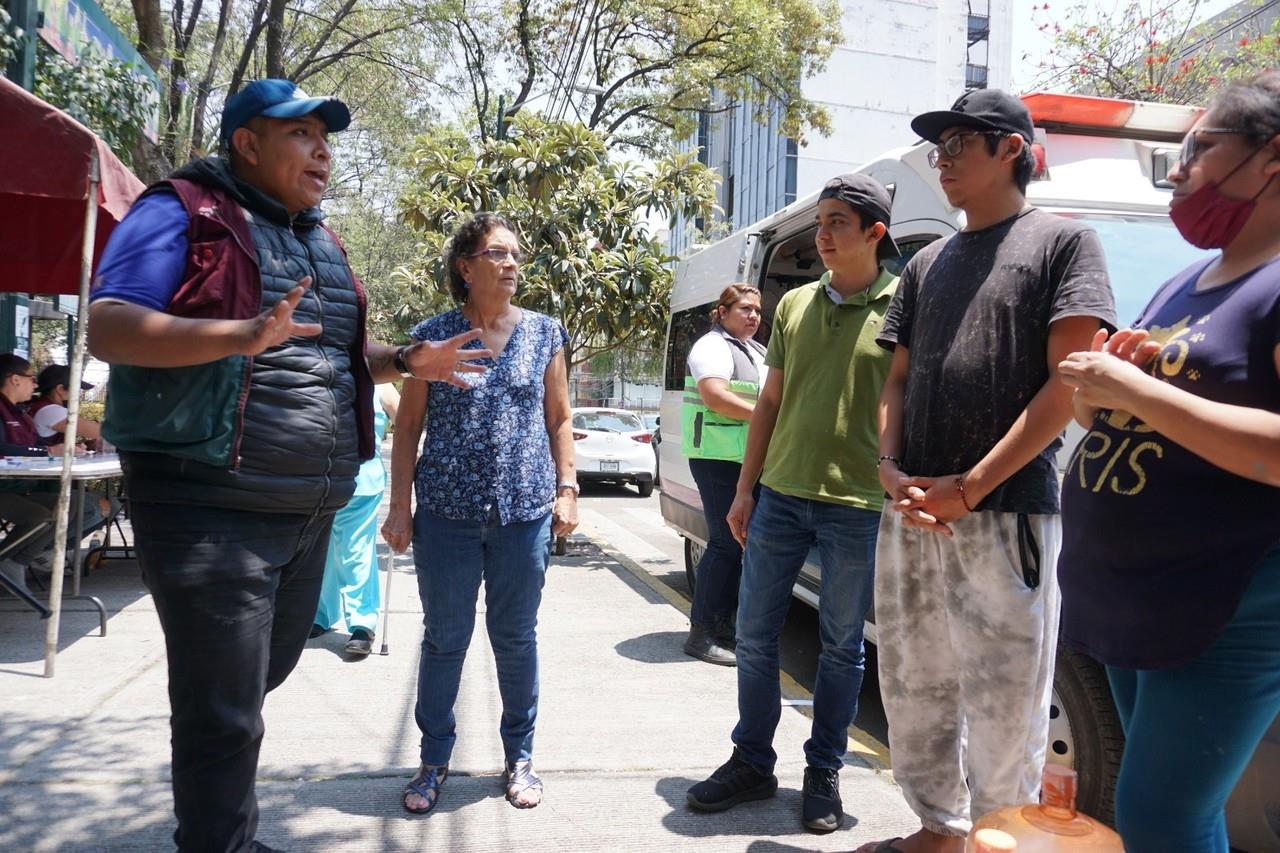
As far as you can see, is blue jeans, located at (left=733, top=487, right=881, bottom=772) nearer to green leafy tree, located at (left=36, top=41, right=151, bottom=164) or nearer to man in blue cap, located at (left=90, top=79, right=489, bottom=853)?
man in blue cap, located at (left=90, top=79, right=489, bottom=853)

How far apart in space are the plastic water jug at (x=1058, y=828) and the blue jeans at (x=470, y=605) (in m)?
1.59

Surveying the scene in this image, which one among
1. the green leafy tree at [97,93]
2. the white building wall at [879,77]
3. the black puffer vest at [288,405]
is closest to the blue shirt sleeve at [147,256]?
the black puffer vest at [288,405]

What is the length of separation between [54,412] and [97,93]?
114 inches

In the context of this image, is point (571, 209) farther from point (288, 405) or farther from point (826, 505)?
point (288, 405)

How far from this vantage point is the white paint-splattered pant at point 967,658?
2.37 metres

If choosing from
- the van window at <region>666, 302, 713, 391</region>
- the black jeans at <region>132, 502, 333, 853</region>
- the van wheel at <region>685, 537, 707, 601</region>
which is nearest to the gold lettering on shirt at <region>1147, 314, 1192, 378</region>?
the black jeans at <region>132, 502, 333, 853</region>

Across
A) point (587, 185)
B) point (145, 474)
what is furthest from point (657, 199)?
point (145, 474)

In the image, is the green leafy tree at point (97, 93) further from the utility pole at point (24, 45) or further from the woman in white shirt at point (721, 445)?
the woman in white shirt at point (721, 445)

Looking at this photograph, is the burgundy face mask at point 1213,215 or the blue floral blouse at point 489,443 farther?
the blue floral blouse at point 489,443

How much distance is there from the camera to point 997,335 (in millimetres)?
2375

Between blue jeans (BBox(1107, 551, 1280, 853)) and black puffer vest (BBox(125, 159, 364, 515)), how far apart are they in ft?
6.28

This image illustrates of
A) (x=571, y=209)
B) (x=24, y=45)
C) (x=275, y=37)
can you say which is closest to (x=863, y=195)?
(x=571, y=209)

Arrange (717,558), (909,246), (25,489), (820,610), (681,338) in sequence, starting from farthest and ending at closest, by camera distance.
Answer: (681,338)
(25,489)
(717,558)
(909,246)
(820,610)

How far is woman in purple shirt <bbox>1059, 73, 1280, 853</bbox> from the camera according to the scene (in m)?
1.65
